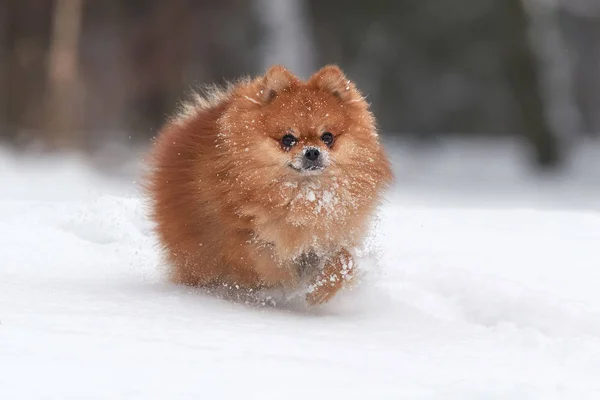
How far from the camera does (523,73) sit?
20031mm

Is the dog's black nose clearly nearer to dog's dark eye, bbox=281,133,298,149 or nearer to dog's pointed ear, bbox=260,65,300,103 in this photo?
dog's dark eye, bbox=281,133,298,149

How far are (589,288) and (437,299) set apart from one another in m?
0.92

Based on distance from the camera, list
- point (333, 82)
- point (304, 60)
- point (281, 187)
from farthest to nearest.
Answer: point (304, 60)
point (333, 82)
point (281, 187)

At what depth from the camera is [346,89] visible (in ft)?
18.4

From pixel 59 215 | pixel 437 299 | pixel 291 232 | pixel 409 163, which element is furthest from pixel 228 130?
pixel 409 163

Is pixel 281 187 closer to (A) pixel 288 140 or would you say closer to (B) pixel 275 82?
(A) pixel 288 140

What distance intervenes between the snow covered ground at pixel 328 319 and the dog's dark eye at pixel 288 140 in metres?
0.88

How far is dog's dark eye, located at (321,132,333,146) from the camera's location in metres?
5.33

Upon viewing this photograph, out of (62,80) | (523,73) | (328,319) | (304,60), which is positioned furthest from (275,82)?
(304,60)

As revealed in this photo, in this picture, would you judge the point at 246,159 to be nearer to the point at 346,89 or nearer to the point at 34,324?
the point at 346,89

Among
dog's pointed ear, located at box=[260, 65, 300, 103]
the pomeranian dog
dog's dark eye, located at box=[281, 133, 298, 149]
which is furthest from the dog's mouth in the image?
dog's pointed ear, located at box=[260, 65, 300, 103]

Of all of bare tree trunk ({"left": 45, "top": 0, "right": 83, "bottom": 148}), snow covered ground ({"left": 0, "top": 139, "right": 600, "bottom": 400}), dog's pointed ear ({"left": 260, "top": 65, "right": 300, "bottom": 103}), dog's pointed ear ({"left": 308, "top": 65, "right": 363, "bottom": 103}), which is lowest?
snow covered ground ({"left": 0, "top": 139, "right": 600, "bottom": 400})

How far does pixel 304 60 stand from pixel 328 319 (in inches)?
778

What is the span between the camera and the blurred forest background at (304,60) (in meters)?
21.3
